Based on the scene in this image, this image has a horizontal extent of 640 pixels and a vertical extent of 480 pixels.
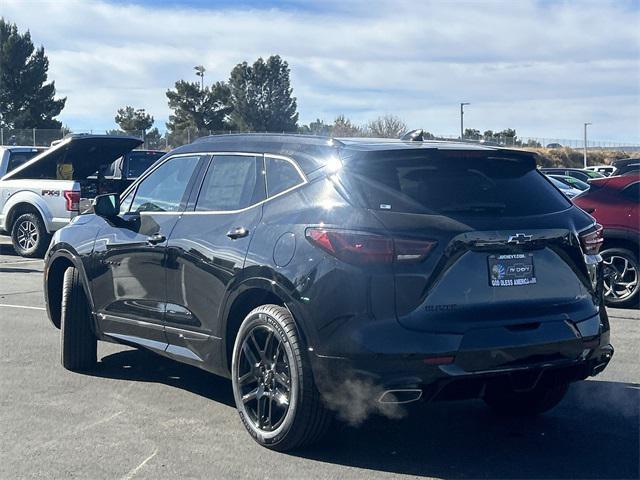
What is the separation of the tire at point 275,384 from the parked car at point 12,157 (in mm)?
12375

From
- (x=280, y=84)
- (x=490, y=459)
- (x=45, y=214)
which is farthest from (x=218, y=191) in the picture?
(x=280, y=84)

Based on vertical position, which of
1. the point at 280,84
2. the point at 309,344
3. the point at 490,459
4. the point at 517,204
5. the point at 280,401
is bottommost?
the point at 490,459

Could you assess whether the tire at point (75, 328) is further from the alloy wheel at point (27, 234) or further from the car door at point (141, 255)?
the alloy wheel at point (27, 234)

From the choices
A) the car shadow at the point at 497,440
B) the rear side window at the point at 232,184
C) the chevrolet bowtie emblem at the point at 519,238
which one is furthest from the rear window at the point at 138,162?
the chevrolet bowtie emblem at the point at 519,238

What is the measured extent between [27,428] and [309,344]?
2077mm

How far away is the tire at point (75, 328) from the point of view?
691 centimetres

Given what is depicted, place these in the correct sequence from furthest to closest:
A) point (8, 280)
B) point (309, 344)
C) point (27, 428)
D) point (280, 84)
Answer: point (280, 84) → point (8, 280) → point (27, 428) → point (309, 344)

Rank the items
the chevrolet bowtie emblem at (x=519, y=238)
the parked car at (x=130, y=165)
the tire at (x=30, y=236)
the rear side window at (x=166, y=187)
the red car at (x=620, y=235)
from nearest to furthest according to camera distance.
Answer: the chevrolet bowtie emblem at (x=519, y=238) → the rear side window at (x=166, y=187) → the red car at (x=620, y=235) → the tire at (x=30, y=236) → the parked car at (x=130, y=165)

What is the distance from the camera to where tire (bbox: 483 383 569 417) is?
5727 millimetres

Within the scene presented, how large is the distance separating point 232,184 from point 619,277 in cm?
598

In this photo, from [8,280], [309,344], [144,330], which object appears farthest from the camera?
[8,280]

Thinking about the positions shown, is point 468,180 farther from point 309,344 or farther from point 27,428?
point 27,428

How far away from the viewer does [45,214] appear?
606 inches

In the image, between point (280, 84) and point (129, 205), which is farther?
point (280, 84)
